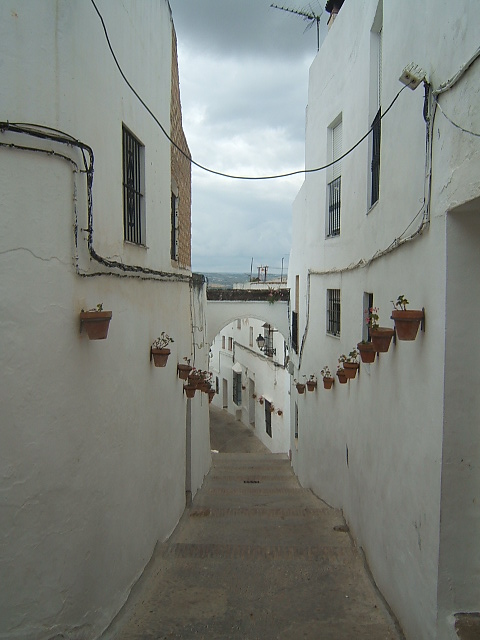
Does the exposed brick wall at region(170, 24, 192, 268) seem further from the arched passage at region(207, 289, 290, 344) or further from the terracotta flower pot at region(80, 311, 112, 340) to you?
the arched passage at region(207, 289, 290, 344)

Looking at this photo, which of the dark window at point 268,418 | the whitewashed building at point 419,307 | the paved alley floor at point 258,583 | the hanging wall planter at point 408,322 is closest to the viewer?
the whitewashed building at point 419,307

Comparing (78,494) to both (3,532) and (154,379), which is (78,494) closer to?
(3,532)

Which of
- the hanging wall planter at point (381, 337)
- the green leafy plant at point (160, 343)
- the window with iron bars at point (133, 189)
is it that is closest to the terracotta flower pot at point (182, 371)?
the green leafy plant at point (160, 343)

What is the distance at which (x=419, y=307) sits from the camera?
3.86 metres

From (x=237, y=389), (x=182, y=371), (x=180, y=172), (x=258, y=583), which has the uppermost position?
(x=180, y=172)

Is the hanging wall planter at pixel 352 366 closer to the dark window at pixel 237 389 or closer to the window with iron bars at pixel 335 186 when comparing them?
the window with iron bars at pixel 335 186

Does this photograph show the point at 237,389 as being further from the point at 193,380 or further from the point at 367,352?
the point at 367,352

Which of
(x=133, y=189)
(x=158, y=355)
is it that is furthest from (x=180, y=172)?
(x=158, y=355)

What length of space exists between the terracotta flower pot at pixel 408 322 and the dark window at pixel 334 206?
18.7ft

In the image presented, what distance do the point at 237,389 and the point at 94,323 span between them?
80.1ft

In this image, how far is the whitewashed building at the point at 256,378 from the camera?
65.3 ft

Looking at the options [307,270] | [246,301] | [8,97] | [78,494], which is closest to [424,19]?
[8,97]

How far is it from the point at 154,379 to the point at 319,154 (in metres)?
6.25

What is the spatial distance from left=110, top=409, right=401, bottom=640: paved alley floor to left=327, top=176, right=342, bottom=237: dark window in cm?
491
